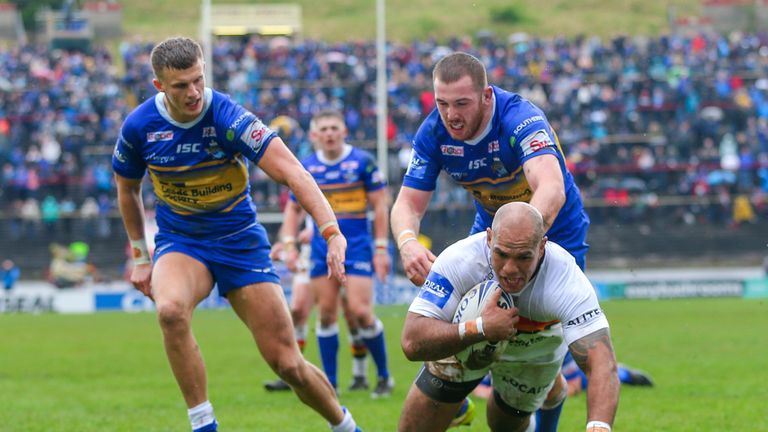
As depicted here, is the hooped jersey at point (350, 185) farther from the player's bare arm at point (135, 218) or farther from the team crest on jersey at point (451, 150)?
the team crest on jersey at point (451, 150)

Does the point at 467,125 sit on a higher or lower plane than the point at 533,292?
higher

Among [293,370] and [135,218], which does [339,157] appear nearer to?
[135,218]

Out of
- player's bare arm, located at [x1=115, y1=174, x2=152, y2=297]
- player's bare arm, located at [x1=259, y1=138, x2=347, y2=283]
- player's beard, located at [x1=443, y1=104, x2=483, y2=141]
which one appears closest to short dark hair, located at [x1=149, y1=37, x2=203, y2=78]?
player's bare arm, located at [x1=259, y1=138, x2=347, y2=283]

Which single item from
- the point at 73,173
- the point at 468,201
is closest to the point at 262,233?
the point at 468,201

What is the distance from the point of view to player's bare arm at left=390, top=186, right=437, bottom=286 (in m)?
6.45

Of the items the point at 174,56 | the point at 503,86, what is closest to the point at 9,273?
the point at 503,86

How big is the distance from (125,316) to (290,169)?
19.1 m

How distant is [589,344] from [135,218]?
11.5 ft

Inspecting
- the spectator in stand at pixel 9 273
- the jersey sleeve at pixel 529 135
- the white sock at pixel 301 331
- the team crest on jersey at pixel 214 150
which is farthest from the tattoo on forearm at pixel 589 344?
the spectator in stand at pixel 9 273

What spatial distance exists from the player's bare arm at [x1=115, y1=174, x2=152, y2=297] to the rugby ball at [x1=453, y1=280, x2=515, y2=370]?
7.81 feet

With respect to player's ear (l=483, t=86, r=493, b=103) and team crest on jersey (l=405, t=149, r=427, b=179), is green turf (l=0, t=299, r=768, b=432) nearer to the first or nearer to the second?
team crest on jersey (l=405, t=149, r=427, b=179)

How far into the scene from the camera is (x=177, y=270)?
281 inches

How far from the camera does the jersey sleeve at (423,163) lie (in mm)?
7098

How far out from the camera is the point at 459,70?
6.45m
